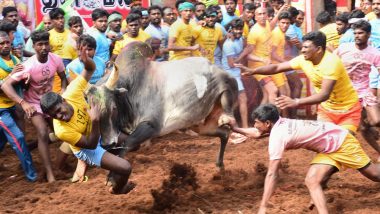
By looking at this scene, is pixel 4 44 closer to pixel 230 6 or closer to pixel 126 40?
pixel 126 40

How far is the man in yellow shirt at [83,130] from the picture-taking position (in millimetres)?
6301

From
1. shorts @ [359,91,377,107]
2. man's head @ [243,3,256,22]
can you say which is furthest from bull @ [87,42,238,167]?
man's head @ [243,3,256,22]

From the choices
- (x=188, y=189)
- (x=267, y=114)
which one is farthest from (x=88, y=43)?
(x=267, y=114)

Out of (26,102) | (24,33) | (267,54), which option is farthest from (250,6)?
(26,102)

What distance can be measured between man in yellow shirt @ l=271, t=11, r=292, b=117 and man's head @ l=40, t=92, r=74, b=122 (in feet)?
16.7

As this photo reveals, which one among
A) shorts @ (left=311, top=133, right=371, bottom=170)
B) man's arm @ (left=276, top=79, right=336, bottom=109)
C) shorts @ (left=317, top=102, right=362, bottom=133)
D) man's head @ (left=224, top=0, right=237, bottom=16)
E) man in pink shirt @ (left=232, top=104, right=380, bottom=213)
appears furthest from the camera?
man's head @ (left=224, top=0, right=237, bottom=16)

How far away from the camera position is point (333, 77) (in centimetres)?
660

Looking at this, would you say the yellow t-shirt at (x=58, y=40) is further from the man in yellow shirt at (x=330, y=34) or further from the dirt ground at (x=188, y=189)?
the man in yellow shirt at (x=330, y=34)

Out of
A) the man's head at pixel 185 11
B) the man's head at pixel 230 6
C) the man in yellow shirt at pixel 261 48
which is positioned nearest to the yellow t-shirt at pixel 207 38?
the man's head at pixel 185 11

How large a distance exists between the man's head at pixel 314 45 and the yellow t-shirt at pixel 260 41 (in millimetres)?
3994

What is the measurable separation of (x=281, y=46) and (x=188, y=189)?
14.3ft

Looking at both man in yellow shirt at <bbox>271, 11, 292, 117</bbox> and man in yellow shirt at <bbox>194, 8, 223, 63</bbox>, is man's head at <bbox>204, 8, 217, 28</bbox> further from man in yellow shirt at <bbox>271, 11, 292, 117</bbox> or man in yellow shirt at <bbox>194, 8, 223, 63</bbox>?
man in yellow shirt at <bbox>271, 11, 292, 117</bbox>

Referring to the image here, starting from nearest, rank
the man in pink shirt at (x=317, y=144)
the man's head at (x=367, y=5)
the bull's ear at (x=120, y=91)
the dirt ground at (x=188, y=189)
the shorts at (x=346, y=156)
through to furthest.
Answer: the man in pink shirt at (x=317, y=144)
the shorts at (x=346, y=156)
the dirt ground at (x=188, y=189)
the bull's ear at (x=120, y=91)
the man's head at (x=367, y=5)

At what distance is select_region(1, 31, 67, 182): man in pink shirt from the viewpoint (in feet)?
25.8
